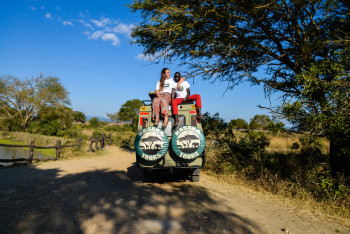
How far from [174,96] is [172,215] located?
3.30 metres

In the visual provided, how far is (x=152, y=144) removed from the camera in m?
5.07

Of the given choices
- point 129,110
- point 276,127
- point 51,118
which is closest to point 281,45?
point 276,127

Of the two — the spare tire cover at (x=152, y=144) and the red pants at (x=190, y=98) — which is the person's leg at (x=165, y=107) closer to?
the red pants at (x=190, y=98)

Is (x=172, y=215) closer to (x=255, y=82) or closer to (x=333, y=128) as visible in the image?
(x=333, y=128)

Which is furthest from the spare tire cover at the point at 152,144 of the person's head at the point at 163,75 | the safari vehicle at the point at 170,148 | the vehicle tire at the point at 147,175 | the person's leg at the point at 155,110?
the person's head at the point at 163,75

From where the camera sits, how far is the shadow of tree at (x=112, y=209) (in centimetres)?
323

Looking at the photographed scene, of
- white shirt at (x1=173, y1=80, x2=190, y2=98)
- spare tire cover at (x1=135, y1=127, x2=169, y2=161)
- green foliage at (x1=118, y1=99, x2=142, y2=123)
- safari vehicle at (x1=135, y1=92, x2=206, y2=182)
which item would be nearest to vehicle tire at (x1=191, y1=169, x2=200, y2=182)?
safari vehicle at (x1=135, y1=92, x2=206, y2=182)

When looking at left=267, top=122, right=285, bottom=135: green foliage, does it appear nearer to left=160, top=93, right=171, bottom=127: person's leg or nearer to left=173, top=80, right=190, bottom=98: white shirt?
left=173, top=80, right=190, bottom=98: white shirt

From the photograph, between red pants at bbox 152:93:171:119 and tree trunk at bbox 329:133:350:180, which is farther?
tree trunk at bbox 329:133:350:180

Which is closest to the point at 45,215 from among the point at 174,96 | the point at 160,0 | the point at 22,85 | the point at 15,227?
the point at 15,227

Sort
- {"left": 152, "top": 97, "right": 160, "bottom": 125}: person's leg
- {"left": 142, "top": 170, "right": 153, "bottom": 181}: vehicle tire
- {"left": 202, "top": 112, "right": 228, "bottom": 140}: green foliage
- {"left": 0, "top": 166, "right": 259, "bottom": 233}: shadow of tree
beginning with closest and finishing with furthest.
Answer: {"left": 0, "top": 166, "right": 259, "bottom": 233}: shadow of tree
{"left": 152, "top": 97, "right": 160, "bottom": 125}: person's leg
{"left": 142, "top": 170, "right": 153, "bottom": 181}: vehicle tire
{"left": 202, "top": 112, "right": 228, "bottom": 140}: green foliage

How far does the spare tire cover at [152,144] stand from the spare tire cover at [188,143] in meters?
0.31

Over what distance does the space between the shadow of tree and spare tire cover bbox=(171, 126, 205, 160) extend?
1016mm

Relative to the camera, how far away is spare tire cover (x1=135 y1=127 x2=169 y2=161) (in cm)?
506
